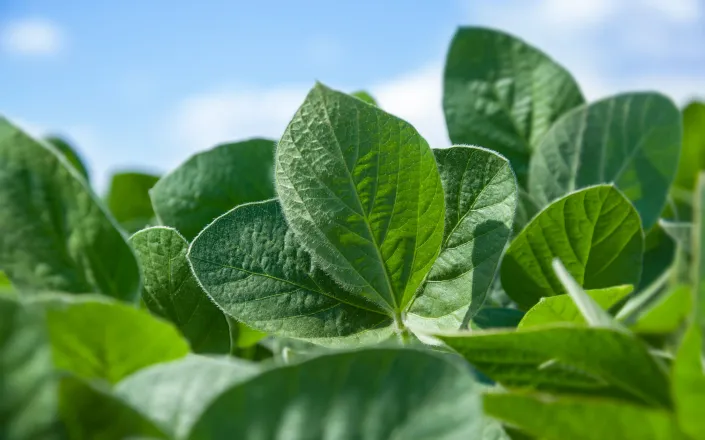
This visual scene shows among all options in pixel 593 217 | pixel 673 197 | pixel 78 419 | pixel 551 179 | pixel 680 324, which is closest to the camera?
pixel 78 419

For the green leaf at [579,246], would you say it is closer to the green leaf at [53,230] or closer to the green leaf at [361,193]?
the green leaf at [361,193]

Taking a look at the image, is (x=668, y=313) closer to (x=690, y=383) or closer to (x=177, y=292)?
(x=690, y=383)

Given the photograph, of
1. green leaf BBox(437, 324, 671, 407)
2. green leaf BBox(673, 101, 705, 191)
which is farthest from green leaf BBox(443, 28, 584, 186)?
→ green leaf BBox(437, 324, 671, 407)

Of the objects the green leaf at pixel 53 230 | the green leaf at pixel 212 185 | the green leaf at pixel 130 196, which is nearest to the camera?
the green leaf at pixel 53 230

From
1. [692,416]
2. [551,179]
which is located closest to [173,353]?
[692,416]

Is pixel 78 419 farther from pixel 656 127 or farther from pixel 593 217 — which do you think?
pixel 656 127

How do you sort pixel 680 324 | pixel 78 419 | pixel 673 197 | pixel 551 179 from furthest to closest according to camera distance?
pixel 673 197, pixel 551 179, pixel 680 324, pixel 78 419

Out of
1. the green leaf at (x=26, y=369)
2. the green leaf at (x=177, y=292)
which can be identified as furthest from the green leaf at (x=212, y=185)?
the green leaf at (x=26, y=369)

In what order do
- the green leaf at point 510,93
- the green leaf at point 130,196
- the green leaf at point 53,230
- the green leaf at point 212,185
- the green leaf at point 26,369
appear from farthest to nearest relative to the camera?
the green leaf at point 130,196 < the green leaf at point 510,93 < the green leaf at point 212,185 < the green leaf at point 53,230 < the green leaf at point 26,369
